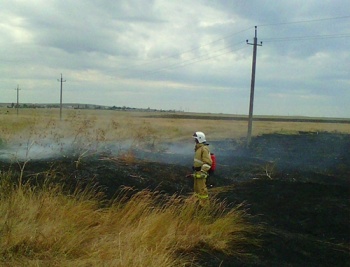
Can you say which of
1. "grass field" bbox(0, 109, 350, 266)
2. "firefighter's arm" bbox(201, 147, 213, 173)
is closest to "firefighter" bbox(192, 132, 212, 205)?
"firefighter's arm" bbox(201, 147, 213, 173)

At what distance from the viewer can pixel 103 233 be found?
526cm

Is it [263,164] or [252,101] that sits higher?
[252,101]

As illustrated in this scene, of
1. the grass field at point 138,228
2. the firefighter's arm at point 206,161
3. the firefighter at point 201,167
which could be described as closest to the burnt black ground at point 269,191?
the grass field at point 138,228

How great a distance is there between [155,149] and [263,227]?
13.0 m

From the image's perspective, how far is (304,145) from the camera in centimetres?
2662

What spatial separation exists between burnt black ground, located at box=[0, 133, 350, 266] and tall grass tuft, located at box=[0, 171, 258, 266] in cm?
34

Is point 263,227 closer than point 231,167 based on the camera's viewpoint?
Yes

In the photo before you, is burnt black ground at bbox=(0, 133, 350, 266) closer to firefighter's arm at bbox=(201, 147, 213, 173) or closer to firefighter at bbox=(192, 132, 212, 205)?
firefighter at bbox=(192, 132, 212, 205)

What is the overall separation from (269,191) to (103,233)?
7.14 metres

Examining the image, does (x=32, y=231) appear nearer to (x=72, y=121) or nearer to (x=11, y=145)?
(x=72, y=121)

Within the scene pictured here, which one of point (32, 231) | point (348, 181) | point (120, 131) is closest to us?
point (32, 231)

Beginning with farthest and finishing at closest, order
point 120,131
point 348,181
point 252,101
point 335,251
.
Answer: point 252,101 → point 120,131 → point 348,181 → point 335,251

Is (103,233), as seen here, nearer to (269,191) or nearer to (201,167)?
(201,167)

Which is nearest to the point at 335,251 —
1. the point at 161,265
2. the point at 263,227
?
the point at 263,227
